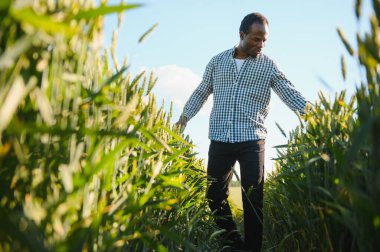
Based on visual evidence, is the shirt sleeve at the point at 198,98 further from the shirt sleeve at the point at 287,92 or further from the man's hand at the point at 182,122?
the shirt sleeve at the point at 287,92

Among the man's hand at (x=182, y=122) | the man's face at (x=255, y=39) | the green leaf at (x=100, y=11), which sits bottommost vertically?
the man's hand at (x=182, y=122)

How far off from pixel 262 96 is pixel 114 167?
2.20 m

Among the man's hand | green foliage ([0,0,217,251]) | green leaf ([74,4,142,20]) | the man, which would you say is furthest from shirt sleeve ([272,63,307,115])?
green leaf ([74,4,142,20])

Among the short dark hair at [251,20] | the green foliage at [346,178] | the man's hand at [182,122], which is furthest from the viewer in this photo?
the man's hand at [182,122]

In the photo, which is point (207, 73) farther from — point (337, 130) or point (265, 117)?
point (337, 130)

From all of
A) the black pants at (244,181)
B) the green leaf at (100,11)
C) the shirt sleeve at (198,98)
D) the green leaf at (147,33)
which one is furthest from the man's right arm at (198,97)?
the green leaf at (100,11)

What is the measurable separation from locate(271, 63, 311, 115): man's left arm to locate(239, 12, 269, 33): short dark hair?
0.38 m

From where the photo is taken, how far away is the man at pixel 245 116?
9.66ft

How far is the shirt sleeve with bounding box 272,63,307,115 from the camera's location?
3.00m

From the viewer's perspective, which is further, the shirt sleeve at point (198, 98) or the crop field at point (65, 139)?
the shirt sleeve at point (198, 98)

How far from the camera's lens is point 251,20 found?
3.24 m

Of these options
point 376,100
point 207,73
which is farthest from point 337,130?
point 207,73

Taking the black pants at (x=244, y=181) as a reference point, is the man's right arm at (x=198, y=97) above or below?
above

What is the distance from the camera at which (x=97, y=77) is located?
1168 mm
